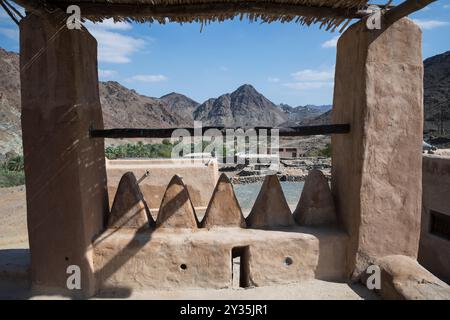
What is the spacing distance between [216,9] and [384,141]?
211 cm

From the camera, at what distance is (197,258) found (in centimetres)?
338

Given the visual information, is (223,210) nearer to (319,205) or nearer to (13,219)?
(319,205)

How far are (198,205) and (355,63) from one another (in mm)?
6587

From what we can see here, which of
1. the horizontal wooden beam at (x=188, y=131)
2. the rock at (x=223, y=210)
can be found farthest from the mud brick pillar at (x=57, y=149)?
the rock at (x=223, y=210)

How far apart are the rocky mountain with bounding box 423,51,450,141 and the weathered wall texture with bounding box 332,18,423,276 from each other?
112 ft

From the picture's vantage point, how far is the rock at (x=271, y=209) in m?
3.72

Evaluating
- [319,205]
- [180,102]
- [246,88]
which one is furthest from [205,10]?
[180,102]

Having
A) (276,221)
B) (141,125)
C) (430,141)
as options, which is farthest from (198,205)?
(141,125)

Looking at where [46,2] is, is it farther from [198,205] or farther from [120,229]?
[198,205]

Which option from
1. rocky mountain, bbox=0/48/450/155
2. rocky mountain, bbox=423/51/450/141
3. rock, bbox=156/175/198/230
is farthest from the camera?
rocky mountain, bbox=0/48/450/155

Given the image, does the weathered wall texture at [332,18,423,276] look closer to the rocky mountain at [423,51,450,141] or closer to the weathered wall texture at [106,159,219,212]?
the weathered wall texture at [106,159,219,212]

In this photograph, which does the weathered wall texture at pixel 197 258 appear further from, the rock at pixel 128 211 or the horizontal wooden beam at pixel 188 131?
the horizontal wooden beam at pixel 188 131

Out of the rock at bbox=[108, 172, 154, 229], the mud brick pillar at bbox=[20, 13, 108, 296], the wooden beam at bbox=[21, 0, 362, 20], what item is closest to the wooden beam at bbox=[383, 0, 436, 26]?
the wooden beam at bbox=[21, 0, 362, 20]

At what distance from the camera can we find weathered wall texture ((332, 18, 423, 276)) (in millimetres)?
3246
